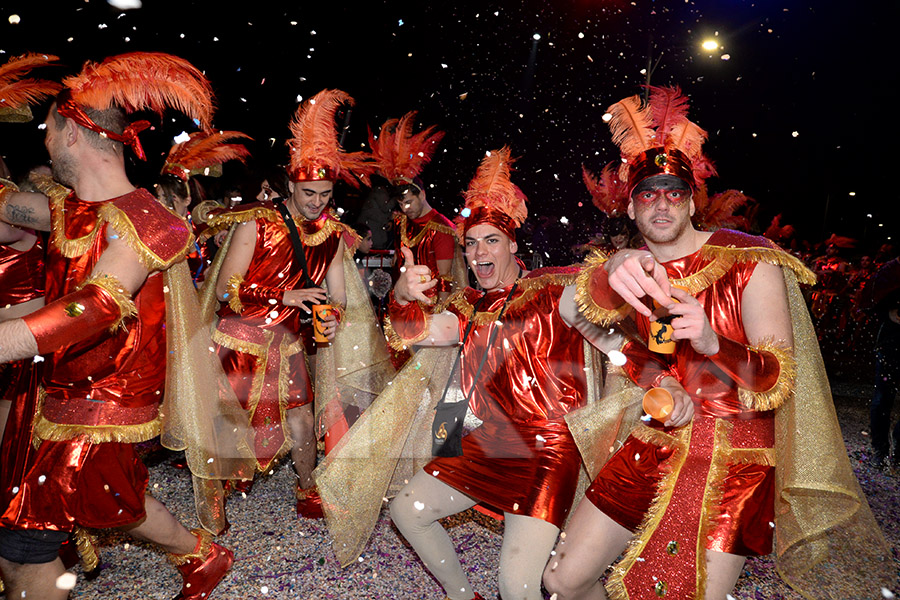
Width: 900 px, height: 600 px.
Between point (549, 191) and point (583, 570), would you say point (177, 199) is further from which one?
point (549, 191)

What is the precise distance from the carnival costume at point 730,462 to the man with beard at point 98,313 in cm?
170

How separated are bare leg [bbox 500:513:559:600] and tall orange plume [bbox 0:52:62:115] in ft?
9.05

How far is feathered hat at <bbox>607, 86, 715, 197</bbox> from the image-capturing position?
2373mm

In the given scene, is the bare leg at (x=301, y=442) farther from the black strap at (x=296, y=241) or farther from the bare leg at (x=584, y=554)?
the bare leg at (x=584, y=554)

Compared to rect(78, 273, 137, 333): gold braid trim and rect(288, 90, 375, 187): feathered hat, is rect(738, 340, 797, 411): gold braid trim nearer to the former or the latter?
rect(78, 273, 137, 333): gold braid trim

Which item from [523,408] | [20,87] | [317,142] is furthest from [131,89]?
[523,408]

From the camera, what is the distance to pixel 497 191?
10.0 feet

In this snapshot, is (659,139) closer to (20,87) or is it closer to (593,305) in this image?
(593,305)

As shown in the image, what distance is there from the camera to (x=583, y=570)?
2127 millimetres

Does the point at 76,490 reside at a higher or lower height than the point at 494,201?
lower

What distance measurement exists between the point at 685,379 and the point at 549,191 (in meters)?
10.5

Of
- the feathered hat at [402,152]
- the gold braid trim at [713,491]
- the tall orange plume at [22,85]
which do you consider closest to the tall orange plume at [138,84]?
the tall orange plume at [22,85]

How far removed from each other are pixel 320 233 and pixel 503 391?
1.96m

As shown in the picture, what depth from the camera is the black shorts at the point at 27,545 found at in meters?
2.11
